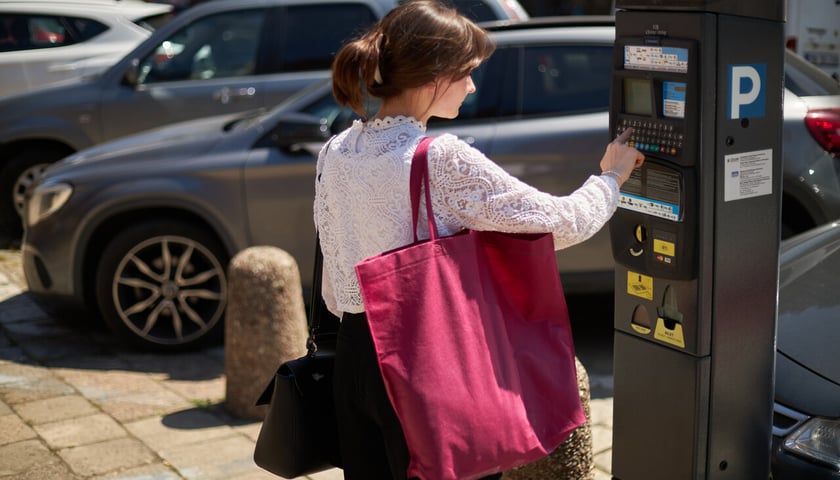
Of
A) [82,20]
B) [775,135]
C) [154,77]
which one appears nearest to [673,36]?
[775,135]

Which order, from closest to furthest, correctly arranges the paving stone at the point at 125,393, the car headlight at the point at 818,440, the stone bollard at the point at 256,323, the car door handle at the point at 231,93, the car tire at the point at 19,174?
the car headlight at the point at 818,440 < the stone bollard at the point at 256,323 < the paving stone at the point at 125,393 < the car door handle at the point at 231,93 < the car tire at the point at 19,174

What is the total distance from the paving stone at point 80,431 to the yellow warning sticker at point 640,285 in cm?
258

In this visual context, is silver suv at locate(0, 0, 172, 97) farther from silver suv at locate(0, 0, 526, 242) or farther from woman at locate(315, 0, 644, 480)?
woman at locate(315, 0, 644, 480)

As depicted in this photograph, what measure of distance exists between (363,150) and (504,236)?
0.36 m

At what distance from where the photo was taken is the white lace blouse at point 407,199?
88.3 inches

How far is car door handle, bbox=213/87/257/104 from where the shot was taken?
777 cm

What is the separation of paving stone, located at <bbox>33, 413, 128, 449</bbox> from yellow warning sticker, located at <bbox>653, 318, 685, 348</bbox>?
2625 millimetres

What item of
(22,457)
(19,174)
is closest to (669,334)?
(22,457)

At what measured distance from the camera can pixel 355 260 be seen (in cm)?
239

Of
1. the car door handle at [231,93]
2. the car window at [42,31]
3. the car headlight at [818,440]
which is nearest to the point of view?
the car headlight at [818,440]

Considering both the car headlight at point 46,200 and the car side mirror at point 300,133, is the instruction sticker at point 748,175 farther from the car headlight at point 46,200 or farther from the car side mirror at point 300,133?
the car headlight at point 46,200

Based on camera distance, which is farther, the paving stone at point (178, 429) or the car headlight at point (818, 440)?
the paving stone at point (178, 429)

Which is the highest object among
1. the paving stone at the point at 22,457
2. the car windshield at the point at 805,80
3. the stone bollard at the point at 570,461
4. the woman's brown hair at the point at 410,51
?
the woman's brown hair at the point at 410,51

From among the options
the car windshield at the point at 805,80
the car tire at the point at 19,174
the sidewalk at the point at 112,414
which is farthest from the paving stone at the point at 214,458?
the car tire at the point at 19,174
